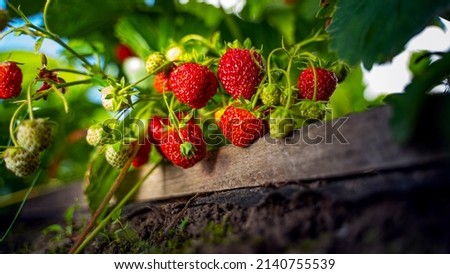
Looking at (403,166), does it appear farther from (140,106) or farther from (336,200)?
(140,106)

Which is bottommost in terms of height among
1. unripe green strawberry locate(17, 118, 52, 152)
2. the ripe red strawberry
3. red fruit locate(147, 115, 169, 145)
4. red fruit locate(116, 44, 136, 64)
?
unripe green strawberry locate(17, 118, 52, 152)

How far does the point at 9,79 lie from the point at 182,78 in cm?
23

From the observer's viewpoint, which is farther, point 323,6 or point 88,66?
point 88,66

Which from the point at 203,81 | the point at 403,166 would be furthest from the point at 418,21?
the point at 203,81

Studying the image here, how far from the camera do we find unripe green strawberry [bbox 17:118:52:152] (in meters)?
0.59

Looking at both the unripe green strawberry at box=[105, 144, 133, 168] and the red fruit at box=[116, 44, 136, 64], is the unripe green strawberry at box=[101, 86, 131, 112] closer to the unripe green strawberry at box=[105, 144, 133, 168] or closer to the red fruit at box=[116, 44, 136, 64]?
the unripe green strawberry at box=[105, 144, 133, 168]

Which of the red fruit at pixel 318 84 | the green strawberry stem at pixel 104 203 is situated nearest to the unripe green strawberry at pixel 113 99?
the green strawberry stem at pixel 104 203

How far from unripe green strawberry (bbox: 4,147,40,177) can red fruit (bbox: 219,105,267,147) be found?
0.76 ft

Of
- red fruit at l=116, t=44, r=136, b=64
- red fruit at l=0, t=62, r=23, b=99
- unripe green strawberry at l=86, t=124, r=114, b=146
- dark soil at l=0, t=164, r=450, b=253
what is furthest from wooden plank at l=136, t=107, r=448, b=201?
red fruit at l=116, t=44, r=136, b=64

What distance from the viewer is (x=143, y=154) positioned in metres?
0.78

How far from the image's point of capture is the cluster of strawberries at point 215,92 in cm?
61

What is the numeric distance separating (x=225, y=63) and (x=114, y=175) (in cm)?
30
